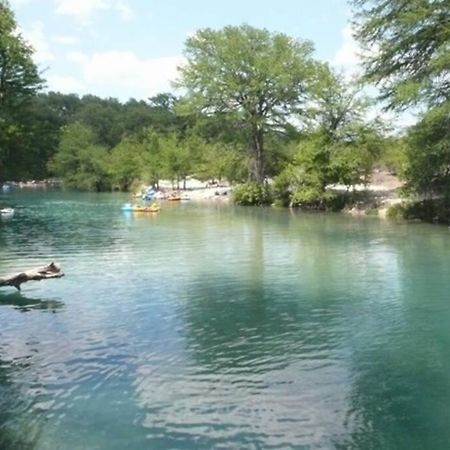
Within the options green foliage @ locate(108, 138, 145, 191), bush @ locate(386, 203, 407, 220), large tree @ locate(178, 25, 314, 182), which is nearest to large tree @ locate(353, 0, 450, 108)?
bush @ locate(386, 203, 407, 220)

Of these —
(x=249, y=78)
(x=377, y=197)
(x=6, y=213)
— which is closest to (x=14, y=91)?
(x=6, y=213)

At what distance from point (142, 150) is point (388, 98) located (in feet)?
199

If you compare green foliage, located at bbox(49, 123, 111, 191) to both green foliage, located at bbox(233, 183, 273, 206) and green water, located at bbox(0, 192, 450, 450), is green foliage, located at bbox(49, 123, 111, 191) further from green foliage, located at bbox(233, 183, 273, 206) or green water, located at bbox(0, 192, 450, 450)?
green water, located at bbox(0, 192, 450, 450)

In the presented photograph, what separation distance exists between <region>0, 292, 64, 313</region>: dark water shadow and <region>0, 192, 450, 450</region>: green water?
0.16ft

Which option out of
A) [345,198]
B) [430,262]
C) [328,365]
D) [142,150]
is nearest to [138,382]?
[328,365]

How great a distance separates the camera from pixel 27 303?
48.9 ft

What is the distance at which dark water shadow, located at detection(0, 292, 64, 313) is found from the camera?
47.4 ft

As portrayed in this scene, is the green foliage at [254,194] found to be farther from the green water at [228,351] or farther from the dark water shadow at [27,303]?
the dark water shadow at [27,303]

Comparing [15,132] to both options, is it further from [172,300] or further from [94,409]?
[94,409]

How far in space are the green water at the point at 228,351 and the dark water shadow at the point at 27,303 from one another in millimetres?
49

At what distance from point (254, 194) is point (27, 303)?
41028 mm

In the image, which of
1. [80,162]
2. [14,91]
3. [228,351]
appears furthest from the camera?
[80,162]

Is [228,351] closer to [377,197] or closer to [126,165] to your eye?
[377,197]

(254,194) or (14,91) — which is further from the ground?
(14,91)
